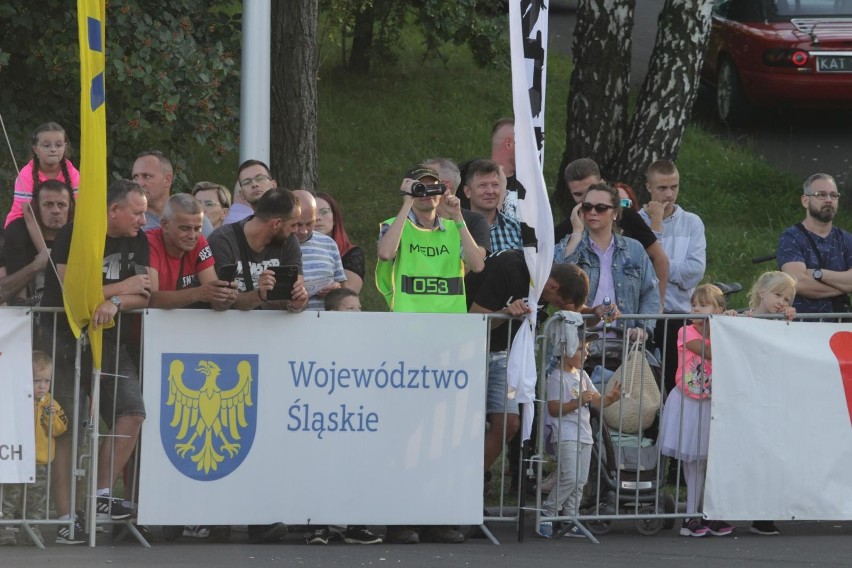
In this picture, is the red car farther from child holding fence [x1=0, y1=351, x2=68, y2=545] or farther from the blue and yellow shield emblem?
child holding fence [x1=0, y1=351, x2=68, y2=545]

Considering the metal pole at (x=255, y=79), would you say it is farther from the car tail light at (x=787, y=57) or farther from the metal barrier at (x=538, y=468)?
the car tail light at (x=787, y=57)

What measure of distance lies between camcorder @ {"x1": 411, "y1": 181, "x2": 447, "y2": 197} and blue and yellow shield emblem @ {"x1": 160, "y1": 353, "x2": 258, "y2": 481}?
→ 1429 millimetres

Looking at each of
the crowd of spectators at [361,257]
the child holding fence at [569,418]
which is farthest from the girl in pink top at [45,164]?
the child holding fence at [569,418]

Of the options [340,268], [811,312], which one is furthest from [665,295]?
[340,268]

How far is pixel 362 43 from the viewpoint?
64.7 feet

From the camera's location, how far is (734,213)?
16609mm

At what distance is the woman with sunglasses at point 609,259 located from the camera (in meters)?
9.63

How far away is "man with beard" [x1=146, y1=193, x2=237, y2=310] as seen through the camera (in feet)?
28.2

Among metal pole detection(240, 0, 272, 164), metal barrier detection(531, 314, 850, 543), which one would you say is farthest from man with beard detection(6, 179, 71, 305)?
metal barrier detection(531, 314, 850, 543)

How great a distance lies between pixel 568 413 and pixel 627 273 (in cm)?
114

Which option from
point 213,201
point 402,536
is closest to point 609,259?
point 402,536

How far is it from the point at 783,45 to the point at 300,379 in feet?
32.8

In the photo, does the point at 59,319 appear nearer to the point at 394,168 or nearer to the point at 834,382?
the point at 834,382

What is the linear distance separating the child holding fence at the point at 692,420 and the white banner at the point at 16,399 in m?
3.52
